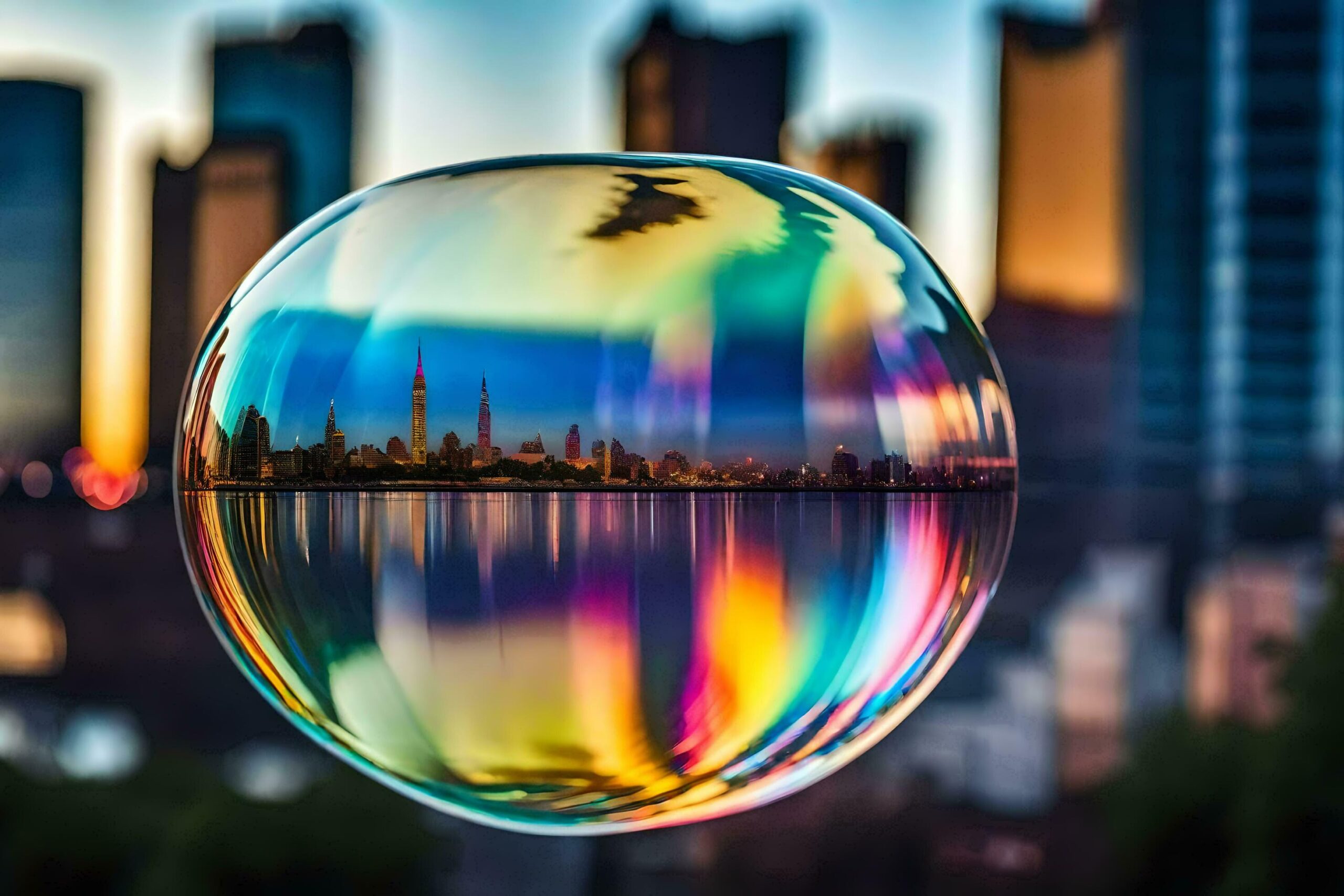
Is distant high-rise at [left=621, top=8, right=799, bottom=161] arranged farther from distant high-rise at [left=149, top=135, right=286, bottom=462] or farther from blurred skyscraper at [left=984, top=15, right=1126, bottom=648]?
blurred skyscraper at [left=984, top=15, right=1126, bottom=648]

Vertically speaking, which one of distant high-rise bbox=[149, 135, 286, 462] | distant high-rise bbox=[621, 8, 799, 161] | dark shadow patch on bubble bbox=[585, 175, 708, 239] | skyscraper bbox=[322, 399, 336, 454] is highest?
distant high-rise bbox=[621, 8, 799, 161]

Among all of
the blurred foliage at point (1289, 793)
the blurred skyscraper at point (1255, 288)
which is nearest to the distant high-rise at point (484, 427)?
the blurred foliage at point (1289, 793)

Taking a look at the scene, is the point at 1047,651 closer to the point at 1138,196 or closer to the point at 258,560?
the point at 1138,196

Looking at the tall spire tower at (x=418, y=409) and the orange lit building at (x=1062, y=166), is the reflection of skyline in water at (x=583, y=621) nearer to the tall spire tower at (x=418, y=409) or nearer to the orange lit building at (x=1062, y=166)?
the tall spire tower at (x=418, y=409)

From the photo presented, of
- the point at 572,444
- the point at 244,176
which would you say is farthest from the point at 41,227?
the point at 572,444

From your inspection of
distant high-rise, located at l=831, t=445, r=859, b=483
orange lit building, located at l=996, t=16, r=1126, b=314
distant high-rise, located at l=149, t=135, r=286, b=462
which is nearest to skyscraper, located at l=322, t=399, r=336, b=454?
distant high-rise, located at l=831, t=445, r=859, b=483

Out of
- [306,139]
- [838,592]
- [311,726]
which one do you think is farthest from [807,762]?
[306,139]
